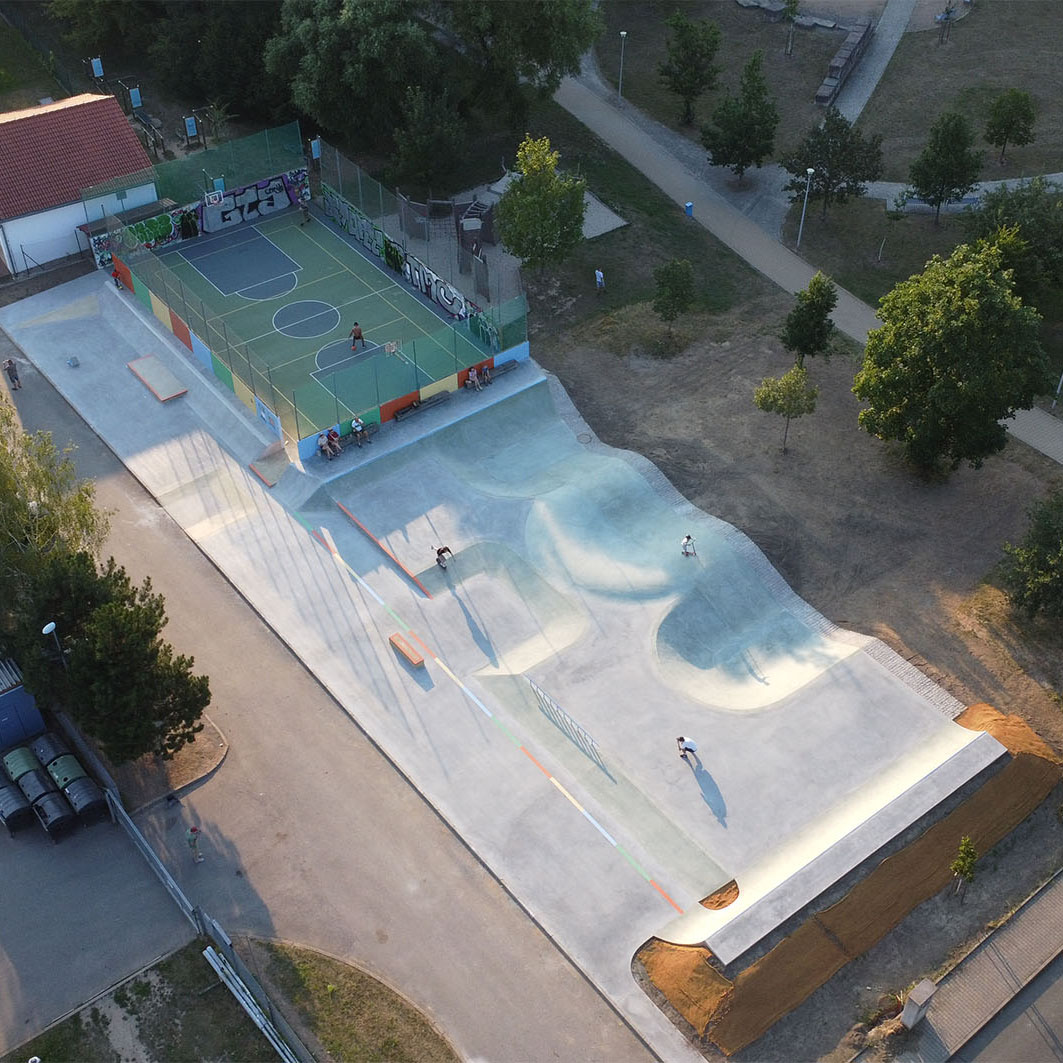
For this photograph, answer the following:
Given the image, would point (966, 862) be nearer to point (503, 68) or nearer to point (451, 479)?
point (451, 479)

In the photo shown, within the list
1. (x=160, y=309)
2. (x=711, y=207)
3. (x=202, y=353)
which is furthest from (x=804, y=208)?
(x=160, y=309)

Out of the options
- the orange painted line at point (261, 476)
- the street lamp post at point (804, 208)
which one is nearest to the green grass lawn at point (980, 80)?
the street lamp post at point (804, 208)

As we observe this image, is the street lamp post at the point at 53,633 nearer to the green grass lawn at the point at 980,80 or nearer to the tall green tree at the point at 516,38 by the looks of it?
the tall green tree at the point at 516,38

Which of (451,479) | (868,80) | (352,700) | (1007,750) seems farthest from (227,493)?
(868,80)

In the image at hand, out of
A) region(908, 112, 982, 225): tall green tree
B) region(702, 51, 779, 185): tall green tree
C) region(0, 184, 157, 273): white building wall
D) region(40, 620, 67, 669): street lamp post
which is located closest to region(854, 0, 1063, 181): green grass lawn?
region(908, 112, 982, 225): tall green tree

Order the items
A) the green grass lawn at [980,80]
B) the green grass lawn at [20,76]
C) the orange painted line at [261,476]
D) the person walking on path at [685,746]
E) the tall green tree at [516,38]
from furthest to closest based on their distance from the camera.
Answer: the green grass lawn at [20,76] < the green grass lawn at [980,80] < the tall green tree at [516,38] < the orange painted line at [261,476] < the person walking on path at [685,746]

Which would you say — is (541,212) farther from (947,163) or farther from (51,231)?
(51,231)
